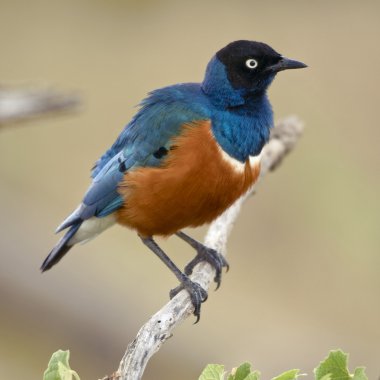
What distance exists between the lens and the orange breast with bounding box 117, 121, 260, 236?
5.21 metres

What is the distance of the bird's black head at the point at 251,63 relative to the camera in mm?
5453

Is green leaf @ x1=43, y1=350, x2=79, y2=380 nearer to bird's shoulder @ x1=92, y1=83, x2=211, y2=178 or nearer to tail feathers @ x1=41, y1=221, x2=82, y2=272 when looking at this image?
bird's shoulder @ x1=92, y1=83, x2=211, y2=178

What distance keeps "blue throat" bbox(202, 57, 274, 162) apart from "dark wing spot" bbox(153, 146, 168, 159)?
0.30 meters

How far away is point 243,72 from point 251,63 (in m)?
0.07

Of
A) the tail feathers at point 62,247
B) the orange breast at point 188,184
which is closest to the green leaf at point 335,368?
the orange breast at point 188,184

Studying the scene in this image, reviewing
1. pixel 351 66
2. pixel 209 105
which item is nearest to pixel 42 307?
pixel 209 105

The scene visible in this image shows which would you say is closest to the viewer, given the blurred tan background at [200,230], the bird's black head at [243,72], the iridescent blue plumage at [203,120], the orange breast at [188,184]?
the orange breast at [188,184]

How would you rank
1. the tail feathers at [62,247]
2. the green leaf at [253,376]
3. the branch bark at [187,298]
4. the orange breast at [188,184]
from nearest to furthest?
the green leaf at [253,376], the branch bark at [187,298], the orange breast at [188,184], the tail feathers at [62,247]

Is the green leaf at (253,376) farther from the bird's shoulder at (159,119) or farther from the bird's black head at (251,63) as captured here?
the bird's black head at (251,63)

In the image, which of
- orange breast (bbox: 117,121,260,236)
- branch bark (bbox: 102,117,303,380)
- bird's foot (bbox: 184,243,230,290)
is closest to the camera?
branch bark (bbox: 102,117,303,380)

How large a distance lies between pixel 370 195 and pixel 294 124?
12.1 feet

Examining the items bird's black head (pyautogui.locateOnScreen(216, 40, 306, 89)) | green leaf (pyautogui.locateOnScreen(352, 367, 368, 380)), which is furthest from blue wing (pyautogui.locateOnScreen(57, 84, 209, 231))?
green leaf (pyautogui.locateOnScreen(352, 367, 368, 380))

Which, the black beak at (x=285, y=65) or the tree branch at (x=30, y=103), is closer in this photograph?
the black beak at (x=285, y=65)

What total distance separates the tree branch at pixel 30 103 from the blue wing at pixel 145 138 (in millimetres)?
690
